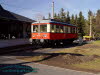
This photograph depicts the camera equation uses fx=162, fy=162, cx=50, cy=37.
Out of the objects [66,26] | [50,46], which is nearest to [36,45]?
[50,46]

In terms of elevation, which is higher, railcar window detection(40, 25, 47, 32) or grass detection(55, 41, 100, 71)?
railcar window detection(40, 25, 47, 32)

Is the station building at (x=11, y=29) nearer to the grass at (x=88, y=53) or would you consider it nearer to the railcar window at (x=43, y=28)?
the railcar window at (x=43, y=28)

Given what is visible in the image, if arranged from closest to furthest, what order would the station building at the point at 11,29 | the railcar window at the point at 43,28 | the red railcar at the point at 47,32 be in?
1. the red railcar at the point at 47,32
2. the railcar window at the point at 43,28
3. the station building at the point at 11,29

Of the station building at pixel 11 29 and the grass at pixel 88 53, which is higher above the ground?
the station building at pixel 11 29

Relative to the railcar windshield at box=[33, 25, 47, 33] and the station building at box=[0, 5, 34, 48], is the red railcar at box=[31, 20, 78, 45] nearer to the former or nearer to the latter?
the railcar windshield at box=[33, 25, 47, 33]

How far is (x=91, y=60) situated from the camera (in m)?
11.5

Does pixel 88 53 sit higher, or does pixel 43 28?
pixel 43 28

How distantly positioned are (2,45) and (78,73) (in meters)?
13.4

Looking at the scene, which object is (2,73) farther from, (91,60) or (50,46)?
(50,46)

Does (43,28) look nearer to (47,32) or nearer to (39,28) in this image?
(39,28)

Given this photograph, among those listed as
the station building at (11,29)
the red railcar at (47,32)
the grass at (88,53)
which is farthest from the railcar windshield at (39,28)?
the grass at (88,53)

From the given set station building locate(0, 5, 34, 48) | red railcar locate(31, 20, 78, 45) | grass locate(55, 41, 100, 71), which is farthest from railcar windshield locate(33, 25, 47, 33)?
grass locate(55, 41, 100, 71)

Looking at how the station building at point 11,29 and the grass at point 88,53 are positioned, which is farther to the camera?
the station building at point 11,29

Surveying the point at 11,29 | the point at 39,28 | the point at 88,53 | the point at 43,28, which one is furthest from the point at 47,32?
the point at 11,29
